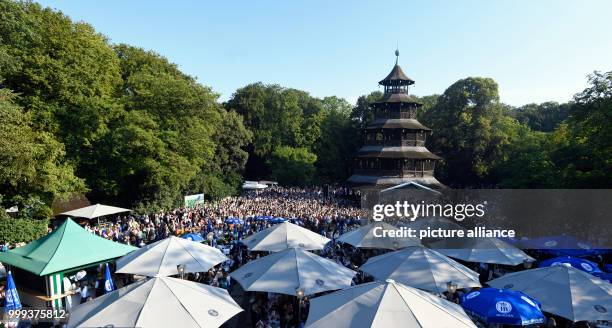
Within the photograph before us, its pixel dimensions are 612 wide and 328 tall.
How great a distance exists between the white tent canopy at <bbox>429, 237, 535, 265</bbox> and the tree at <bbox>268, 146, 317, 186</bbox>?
35253 mm

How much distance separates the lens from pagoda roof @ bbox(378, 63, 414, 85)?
126 ft

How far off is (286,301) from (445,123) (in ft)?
139

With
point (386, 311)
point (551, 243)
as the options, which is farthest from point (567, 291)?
point (551, 243)

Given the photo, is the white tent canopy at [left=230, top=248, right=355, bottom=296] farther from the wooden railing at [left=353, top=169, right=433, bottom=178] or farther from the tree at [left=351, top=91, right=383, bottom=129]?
the tree at [left=351, top=91, right=383, bottom=129]

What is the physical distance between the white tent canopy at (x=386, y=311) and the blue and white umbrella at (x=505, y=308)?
127 centimetres

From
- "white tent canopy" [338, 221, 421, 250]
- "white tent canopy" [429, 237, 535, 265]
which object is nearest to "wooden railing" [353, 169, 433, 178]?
"white tent canopy" [338, 221, 421, 250]

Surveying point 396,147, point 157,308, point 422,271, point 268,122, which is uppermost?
point 268,122

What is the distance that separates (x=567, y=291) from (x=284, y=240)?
839 cm

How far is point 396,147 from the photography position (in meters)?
36.4

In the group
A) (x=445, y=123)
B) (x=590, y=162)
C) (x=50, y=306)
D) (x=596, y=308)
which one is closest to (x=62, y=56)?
(x=50, y=306)

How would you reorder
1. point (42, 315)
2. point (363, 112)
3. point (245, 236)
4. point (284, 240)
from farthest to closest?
point (363, 112) → point (245, 236) → point (284, 240) → point (42, 315)

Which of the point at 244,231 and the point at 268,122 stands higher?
the point at 268,122

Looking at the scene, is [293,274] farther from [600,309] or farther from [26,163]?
[26,163]

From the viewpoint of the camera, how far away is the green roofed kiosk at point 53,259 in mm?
10750
